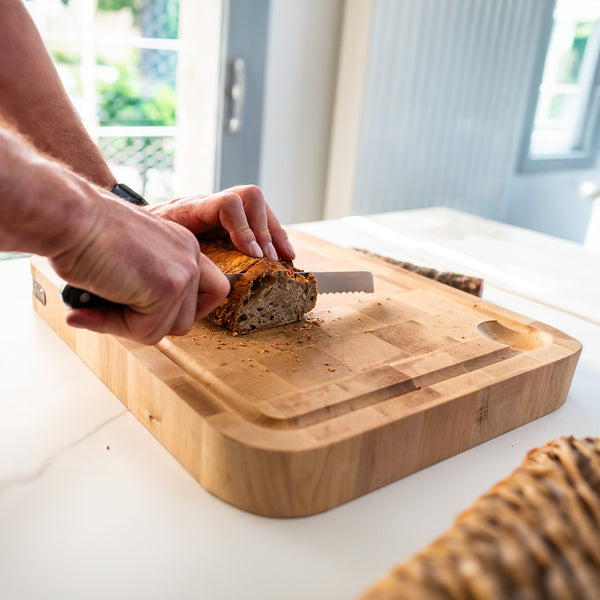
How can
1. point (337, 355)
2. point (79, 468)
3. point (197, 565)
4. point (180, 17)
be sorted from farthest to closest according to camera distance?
point (180, 17), point (337, 355), point (79, 468), point (197, 565)

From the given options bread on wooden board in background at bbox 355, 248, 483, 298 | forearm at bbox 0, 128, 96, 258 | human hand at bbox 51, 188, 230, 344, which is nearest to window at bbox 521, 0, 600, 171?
bread on wooden board in background at bbox 355, 248, 483, 298

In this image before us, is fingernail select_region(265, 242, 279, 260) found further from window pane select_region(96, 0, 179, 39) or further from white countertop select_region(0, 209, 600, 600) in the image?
window pane select_region(96, 0, 179, 39)

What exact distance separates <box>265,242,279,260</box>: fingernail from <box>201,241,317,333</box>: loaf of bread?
2 centimetres

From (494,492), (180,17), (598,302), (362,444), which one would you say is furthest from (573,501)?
(180,17)

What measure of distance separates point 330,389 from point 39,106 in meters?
0.80

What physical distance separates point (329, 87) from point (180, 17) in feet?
2.42

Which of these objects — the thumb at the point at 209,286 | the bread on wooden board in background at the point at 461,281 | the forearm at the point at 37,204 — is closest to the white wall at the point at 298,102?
the bread on wooden board in background at the point at 461,281

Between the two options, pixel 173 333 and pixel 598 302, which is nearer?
pixel 173 333

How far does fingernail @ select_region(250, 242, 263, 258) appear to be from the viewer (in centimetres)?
104

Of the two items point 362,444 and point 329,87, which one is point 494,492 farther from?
point 329,87

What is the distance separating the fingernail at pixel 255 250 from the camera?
1036 millimetres

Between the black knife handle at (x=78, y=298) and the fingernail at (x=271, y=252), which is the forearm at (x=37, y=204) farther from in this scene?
the fingernail at (x=271, y=252)

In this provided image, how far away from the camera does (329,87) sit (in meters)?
2.90

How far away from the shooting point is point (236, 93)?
2.57 metres
